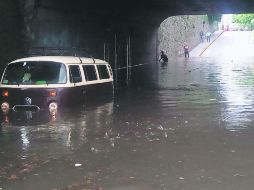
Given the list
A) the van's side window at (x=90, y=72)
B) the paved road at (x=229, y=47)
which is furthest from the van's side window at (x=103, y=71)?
the paved road at (x=229, y=47)

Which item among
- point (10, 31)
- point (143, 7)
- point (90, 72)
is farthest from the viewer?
point (143, 7)

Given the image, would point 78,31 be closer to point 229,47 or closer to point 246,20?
point 229,47

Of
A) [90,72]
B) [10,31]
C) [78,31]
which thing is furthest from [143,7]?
[90,72]

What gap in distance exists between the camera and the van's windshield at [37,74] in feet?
45.5

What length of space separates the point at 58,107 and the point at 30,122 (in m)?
1.67

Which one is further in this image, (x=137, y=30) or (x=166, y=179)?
(x=137, y=30)

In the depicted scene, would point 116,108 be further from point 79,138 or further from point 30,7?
point 30,7

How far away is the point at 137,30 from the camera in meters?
42.0

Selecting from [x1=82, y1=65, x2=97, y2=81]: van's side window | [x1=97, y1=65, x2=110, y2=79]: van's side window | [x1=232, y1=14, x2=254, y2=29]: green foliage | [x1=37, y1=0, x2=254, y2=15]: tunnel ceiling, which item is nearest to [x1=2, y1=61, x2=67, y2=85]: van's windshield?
[x1=82, y1=65, x2=97, y2=81]: van's side window

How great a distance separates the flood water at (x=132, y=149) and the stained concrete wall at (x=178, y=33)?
132ft

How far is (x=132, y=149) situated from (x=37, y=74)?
18.6 ft

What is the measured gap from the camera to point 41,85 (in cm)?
1372

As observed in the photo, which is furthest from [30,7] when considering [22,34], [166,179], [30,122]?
Answer: [166,179]

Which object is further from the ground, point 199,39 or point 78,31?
point 78,31
